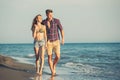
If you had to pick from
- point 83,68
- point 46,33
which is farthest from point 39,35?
point 83,68

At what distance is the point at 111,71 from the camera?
370 cm

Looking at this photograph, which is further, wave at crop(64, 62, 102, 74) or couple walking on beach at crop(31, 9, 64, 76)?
wave at crop(64, 62, 102, 74)

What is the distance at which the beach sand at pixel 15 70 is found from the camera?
321 centimetres

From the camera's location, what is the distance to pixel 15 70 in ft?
11.7

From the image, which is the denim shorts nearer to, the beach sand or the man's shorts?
the man's shorts

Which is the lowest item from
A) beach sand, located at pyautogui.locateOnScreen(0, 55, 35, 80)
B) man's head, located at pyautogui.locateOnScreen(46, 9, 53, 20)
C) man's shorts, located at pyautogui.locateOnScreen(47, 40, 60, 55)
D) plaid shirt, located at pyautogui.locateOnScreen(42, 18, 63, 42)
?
beach sand, located at pyautogui.locateOnScreen(0, 55, 35, 80)

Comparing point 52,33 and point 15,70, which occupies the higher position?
point 52,33

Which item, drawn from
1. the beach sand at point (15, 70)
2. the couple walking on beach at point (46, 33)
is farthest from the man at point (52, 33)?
the beach sand at point (15, 70)

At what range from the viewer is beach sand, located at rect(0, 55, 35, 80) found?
3.21 meters

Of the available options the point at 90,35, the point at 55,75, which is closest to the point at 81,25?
the point at 90,35

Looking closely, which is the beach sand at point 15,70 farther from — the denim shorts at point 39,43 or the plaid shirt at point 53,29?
the plaid shirt at point 53,29

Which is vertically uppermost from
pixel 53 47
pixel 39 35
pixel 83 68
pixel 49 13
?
pixel 49 13

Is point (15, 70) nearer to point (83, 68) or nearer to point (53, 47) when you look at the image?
point (53, 47)

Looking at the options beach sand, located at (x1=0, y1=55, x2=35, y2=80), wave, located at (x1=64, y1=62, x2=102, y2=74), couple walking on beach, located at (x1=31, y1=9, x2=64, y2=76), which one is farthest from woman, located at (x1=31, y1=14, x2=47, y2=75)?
wave, located at (x1=64, y1=62, x2=102, y2=74)
